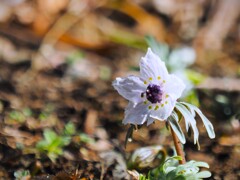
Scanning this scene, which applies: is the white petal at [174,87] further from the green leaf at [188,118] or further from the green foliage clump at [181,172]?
the green foliage clump at [181,172]

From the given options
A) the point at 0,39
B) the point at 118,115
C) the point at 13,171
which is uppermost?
the point at 0,39

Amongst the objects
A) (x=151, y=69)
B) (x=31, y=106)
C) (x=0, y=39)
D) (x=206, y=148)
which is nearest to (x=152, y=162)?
(x=206, y=148)

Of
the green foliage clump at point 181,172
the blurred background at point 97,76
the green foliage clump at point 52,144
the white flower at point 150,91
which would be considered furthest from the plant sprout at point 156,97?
the green foliage clump at point 52,144

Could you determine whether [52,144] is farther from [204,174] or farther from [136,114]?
[204,174]

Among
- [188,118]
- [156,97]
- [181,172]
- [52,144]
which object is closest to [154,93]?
[156,97]

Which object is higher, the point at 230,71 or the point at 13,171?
the point at 230,71

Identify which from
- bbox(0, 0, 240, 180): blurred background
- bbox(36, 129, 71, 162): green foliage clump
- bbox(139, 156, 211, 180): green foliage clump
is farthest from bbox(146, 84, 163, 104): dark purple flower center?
bbox(36, 129, 71, 162): green foliage clump

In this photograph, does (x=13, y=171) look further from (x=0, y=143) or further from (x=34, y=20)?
(x=34, y=20)

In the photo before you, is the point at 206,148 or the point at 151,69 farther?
the point at 206,148
